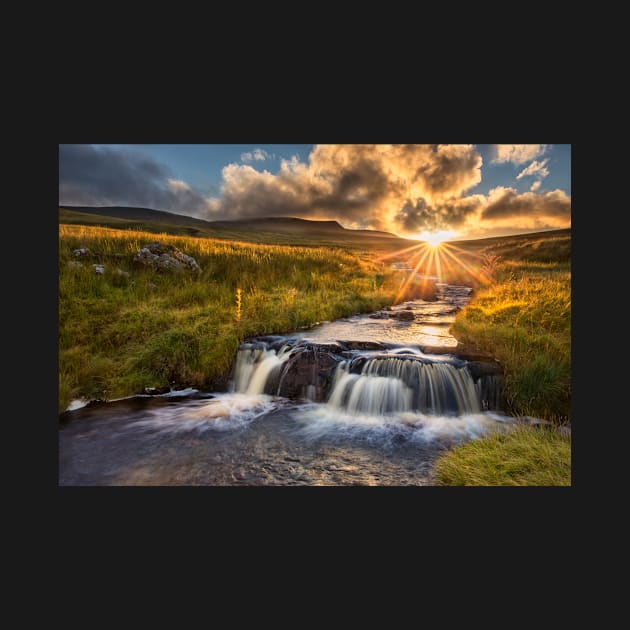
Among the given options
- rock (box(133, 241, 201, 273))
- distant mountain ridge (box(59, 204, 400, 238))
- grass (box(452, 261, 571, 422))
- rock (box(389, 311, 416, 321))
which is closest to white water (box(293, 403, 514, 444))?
grass (box(452, 261, 571, 422))

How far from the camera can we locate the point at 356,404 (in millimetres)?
5715

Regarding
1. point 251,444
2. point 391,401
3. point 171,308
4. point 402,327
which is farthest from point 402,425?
point 171,308

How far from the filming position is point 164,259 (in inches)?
394

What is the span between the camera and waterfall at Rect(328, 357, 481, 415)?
5426 mm

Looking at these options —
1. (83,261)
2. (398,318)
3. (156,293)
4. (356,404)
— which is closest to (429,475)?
(356,404)

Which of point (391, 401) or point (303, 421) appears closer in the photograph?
point (303, 421)

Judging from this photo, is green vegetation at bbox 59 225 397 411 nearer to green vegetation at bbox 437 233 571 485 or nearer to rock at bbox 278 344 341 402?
rock at bbox 278 344 341 402

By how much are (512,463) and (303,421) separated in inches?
114

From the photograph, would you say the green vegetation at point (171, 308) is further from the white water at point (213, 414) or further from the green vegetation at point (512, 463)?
the green vegetation at point (512, 463)

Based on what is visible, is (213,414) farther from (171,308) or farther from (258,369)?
(171,308)

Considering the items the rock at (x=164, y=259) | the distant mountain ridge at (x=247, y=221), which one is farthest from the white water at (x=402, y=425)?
the rock at (x=164, y=259)

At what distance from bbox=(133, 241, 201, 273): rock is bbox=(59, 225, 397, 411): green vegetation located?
269mm

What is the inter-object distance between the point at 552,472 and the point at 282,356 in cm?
457

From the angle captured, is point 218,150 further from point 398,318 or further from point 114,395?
Result: point 398,318
